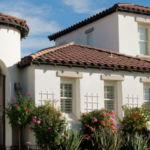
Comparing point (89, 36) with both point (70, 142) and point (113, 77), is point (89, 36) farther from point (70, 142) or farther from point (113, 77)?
point (70, 142)

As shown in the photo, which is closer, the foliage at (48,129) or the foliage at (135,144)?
the foliage at (48,129)

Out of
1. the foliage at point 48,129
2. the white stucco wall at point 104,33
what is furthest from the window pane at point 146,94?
the foliage at point 48,129

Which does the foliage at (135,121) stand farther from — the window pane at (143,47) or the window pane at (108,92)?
the window pane at (143,47)

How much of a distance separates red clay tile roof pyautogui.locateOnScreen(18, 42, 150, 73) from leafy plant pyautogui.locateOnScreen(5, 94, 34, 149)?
4.96 ft

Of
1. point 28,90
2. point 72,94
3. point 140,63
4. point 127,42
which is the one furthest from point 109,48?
point 28,90

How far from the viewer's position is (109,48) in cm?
2017

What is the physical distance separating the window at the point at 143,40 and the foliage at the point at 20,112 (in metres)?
8.53

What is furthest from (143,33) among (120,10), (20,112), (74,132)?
(20,112)

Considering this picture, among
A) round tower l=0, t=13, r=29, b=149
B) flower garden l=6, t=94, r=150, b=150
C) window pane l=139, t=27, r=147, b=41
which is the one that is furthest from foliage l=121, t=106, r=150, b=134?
window pane l=139, t=27, r=147, b=41

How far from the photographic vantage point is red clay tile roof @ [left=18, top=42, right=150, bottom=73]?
14625 mm

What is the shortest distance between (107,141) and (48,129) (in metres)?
2.35

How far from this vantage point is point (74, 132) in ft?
44.6

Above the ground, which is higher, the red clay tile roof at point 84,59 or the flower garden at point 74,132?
the red clay tile roof at point 84,59

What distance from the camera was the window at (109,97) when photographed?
16.6m
